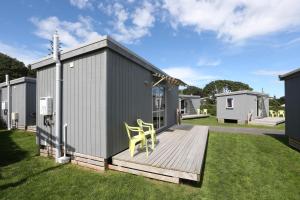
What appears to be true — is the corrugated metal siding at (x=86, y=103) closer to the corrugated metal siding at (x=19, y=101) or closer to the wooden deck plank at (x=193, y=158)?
the wooden deck plank at (x=193, y=158)

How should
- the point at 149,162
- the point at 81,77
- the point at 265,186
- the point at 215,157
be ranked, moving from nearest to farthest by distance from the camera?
the point at 265,186
the point at 149,162
the point at 81,77
the point at 215,157

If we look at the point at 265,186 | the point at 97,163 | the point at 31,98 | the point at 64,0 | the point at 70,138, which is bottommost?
the point at 265,186

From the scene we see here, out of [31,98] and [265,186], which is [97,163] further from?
[31,98]

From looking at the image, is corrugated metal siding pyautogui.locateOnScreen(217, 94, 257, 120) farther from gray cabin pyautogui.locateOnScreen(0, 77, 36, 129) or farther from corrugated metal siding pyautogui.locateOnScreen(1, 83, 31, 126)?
corrugated metal siding pyautogui.locateOnScreen(1, 83, 31, 126)

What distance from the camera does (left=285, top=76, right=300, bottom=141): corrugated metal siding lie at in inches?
255

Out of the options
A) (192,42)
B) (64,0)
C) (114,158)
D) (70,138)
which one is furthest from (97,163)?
(192,42)

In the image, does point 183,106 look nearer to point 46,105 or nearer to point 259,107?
point 259,107

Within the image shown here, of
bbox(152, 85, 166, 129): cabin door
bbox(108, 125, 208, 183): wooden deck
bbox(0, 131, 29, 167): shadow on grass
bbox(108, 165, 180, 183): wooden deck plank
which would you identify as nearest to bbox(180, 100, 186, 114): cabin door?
bbox(152, 85, 166, 129): cabin door

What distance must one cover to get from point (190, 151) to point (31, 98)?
30.3 ft

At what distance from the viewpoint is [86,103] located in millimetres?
4562

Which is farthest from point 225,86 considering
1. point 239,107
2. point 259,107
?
point 239,107

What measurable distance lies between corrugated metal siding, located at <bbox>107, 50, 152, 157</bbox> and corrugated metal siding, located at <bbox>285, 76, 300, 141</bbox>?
5.50 meters

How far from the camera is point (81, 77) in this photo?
466cm

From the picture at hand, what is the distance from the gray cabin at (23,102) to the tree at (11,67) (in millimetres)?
19375
